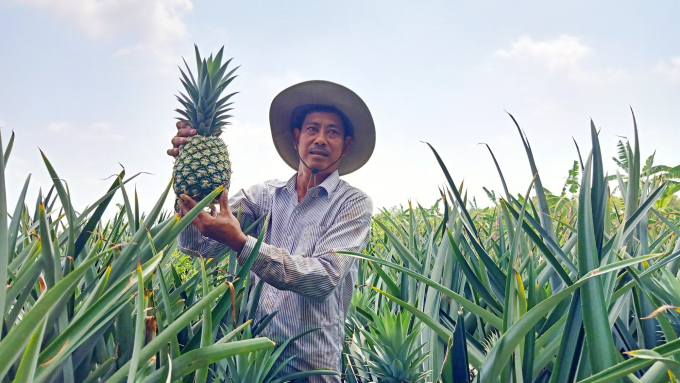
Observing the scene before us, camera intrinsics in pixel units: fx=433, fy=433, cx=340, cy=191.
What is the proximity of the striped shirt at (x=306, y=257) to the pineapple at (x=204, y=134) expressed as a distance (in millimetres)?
244

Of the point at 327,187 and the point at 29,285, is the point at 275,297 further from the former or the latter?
the point at 29,285

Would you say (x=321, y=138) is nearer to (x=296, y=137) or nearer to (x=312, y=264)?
(x=296, y=137)

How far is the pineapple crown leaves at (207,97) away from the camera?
1512 millimetres

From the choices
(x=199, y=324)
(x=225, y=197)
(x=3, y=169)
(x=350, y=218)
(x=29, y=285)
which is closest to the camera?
(x=3, y=169)

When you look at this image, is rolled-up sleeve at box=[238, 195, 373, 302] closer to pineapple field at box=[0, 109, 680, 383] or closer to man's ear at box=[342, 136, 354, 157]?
pineapple field at box=[0, 109, 680, 383]

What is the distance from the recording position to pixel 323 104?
2.09 meters

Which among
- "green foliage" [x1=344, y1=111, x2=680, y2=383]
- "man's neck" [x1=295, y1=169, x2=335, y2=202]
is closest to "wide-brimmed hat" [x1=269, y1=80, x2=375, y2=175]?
"man's neck" [x1=295, y1=169, x2=335, y2=202]

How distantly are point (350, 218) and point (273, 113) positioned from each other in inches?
31.6

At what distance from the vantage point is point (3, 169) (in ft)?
1.76

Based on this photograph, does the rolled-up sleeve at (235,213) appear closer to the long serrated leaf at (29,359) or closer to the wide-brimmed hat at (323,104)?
the wide-brimmed hat at (323,104)

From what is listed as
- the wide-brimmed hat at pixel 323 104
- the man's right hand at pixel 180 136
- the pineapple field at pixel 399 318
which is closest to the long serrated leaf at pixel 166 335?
the pineapple field at pixel 399 318

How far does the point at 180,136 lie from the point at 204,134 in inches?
3.4

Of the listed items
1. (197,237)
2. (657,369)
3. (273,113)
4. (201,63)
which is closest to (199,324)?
(657,369)

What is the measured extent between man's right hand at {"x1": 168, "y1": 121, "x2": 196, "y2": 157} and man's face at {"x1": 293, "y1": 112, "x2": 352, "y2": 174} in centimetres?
59
